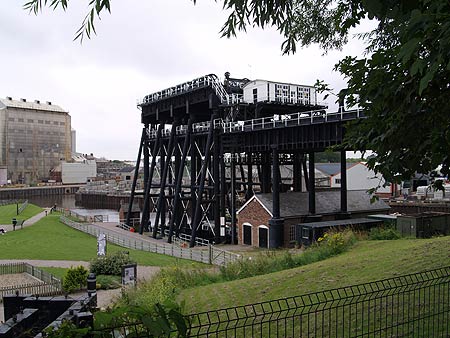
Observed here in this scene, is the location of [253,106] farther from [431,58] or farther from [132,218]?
[431,58]

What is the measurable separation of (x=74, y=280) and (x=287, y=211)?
1911 centimetres

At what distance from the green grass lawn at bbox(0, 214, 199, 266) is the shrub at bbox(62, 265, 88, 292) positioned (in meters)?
5.46

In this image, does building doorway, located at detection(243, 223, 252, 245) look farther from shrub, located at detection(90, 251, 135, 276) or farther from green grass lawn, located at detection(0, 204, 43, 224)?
green grass lawn, located at detection(0, 204, 43, 224)

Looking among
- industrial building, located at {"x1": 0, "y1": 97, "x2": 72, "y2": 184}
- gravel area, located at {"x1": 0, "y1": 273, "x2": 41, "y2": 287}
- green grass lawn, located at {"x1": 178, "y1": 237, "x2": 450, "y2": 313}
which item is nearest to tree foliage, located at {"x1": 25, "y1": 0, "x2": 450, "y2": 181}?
green grass lawn, located at {"x1": 178, "y1": 237, "x2": 450, "y2": 313}

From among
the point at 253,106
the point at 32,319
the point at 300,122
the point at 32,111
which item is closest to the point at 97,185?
the point at 32,111

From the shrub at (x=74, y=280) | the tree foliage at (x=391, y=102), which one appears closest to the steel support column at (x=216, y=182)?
the shrub at (x=74, y=280)

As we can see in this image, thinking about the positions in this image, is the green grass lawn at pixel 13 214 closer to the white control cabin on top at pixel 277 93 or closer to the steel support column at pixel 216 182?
the steel support column at pixel 216 182

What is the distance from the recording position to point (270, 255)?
2014 centimetres

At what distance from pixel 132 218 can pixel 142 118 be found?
40.9 ft

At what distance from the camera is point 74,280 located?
2234 centimetres

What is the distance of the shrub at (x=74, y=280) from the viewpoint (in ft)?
72.2

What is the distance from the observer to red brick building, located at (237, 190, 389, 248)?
119ft

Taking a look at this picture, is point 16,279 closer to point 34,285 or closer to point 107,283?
point 34,285

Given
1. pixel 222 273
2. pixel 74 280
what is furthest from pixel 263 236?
pixel 222 273
